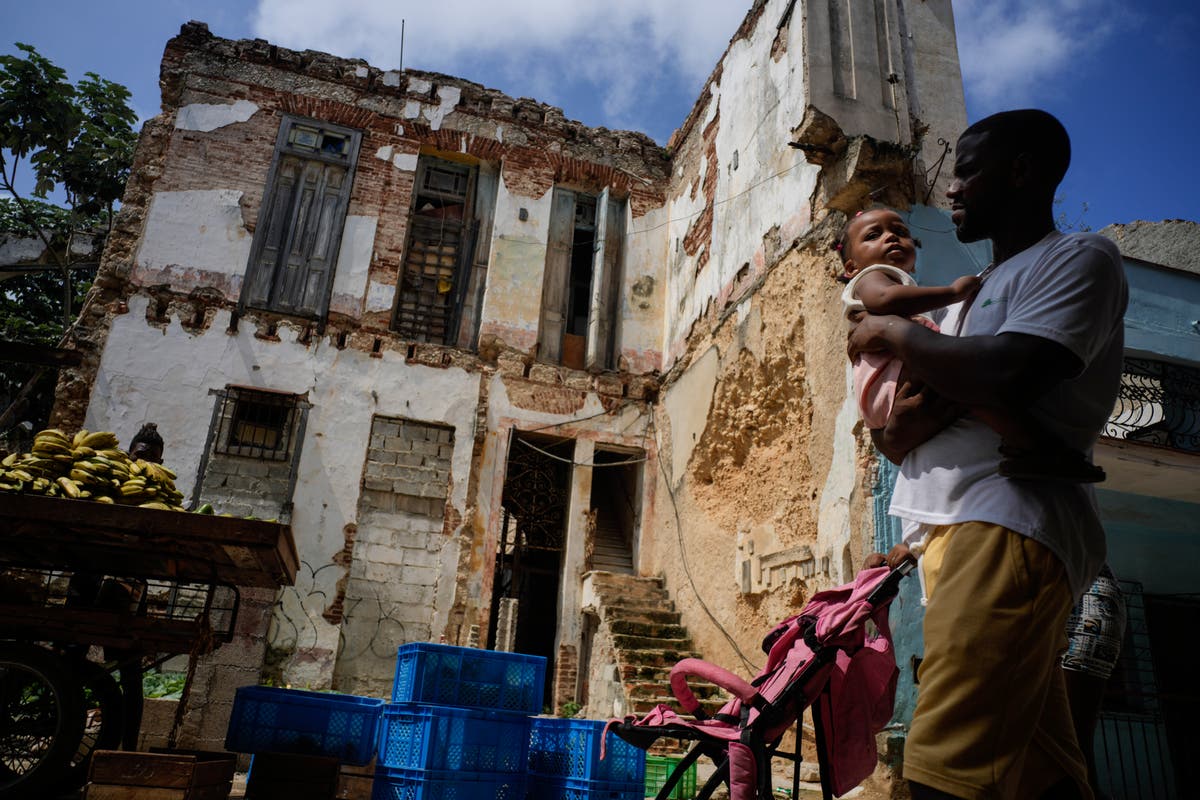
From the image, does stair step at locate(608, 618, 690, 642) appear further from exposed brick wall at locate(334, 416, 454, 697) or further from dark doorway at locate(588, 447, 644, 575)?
exposed brick wall at locate(334, 416, 454, 697)

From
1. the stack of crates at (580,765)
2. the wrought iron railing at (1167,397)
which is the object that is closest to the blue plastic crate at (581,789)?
the stack of crates at (580,765)

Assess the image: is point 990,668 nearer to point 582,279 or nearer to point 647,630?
point 647,630

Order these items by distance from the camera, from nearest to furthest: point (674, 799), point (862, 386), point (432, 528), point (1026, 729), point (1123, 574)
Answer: point (1026, 729) < point (862, 386) < point (674, 799) < point (1123, 574) < point (432, 528)

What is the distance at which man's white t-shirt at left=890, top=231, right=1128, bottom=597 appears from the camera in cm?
146

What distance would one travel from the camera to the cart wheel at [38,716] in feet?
12.2

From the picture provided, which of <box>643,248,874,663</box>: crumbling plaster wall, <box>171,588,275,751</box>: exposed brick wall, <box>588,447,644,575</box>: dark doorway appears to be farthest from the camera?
<box>588,447,644,575</box>: dark doorway

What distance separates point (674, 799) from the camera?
212 inches

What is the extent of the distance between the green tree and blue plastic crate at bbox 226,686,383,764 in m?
8.90

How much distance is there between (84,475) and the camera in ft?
13.7

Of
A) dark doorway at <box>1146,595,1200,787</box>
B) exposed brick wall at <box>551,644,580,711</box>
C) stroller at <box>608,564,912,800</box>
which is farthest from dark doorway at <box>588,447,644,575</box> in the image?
stroller at <box>608,564,912,800</box>

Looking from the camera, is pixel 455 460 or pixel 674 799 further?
pixel 455 460

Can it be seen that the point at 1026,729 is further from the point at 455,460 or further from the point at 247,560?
the point at 455,460

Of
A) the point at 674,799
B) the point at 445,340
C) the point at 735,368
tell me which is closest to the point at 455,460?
the point at 445,340

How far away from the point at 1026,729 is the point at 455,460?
10.1 m
